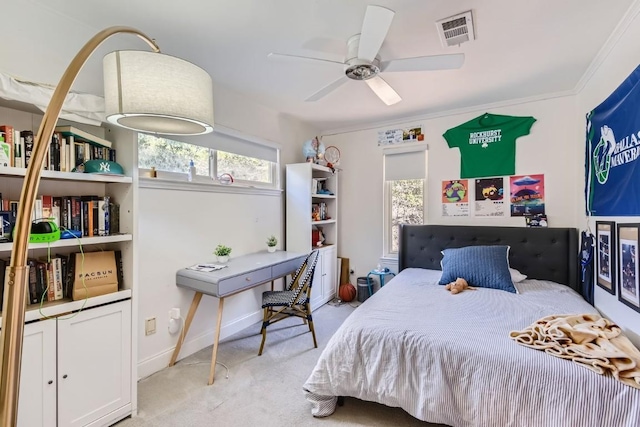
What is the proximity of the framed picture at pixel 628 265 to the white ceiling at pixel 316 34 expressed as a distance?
1323 mm

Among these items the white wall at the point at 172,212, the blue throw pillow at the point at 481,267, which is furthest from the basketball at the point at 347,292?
the blue throw pillow at the point at 481,267

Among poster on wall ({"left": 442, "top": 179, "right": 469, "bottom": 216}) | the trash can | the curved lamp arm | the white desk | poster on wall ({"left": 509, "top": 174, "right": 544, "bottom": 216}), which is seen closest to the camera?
the curved lamp arm

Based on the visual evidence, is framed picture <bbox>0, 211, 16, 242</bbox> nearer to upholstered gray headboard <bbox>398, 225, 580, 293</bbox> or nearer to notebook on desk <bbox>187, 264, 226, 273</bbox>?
notebook on desk <bbox>187, 264, 226, 273</bbox>

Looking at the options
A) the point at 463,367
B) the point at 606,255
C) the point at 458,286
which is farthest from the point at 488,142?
the point at 463,367

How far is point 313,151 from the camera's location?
374 centimetres

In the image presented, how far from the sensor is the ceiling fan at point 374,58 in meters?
1.54

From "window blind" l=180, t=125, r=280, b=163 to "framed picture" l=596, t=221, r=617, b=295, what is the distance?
10.2ft

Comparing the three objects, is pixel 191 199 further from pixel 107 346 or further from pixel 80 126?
pixel 107 346

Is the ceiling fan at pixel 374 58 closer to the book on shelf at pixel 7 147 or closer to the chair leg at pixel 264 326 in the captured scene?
the book on shelf at pixel 7 147

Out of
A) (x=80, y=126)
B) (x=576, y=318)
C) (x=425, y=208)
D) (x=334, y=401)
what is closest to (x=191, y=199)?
(x=80, y=126)

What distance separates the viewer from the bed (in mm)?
1369

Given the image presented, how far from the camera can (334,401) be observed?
6.16 feet

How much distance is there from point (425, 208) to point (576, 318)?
204 centimetres

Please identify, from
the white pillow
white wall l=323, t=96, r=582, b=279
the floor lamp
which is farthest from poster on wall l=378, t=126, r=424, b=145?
the floor lamp
